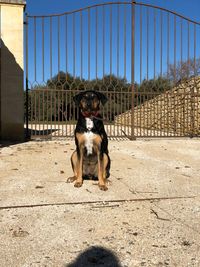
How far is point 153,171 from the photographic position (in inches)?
208

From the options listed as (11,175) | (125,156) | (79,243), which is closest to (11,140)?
(125,156)

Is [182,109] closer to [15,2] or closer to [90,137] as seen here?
[15,2]

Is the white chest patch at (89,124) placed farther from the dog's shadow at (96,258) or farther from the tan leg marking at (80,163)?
the dog's shadow at (96,258)

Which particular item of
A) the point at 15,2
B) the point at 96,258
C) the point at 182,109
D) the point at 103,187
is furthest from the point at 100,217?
the point at 182,109

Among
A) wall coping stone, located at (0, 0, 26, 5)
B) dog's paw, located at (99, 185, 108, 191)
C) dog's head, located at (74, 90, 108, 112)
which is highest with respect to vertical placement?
wall coping stone, located at (0, 0, 26, 5)

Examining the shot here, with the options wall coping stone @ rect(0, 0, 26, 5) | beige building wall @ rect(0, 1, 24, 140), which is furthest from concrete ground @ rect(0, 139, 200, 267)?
wall coping stone @ rect(0, 0, 26, 5)

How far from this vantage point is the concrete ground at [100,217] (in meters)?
2.22

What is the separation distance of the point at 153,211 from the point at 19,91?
247 inches

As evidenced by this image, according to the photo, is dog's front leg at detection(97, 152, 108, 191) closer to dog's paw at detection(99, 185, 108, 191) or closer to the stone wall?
dog's paw at detection(99, 185, 108, 191)

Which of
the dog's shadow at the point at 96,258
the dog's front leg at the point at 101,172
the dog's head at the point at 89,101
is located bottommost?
the dog's shadow at the point at 96,258

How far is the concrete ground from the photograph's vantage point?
2225 millimetres

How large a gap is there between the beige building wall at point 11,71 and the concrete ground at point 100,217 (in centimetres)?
303

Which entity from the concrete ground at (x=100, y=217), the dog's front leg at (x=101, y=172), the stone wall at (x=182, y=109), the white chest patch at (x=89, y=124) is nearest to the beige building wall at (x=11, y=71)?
the concrete ground at (x=100, y=217)

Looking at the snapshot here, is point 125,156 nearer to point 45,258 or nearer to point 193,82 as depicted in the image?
point 45,258
